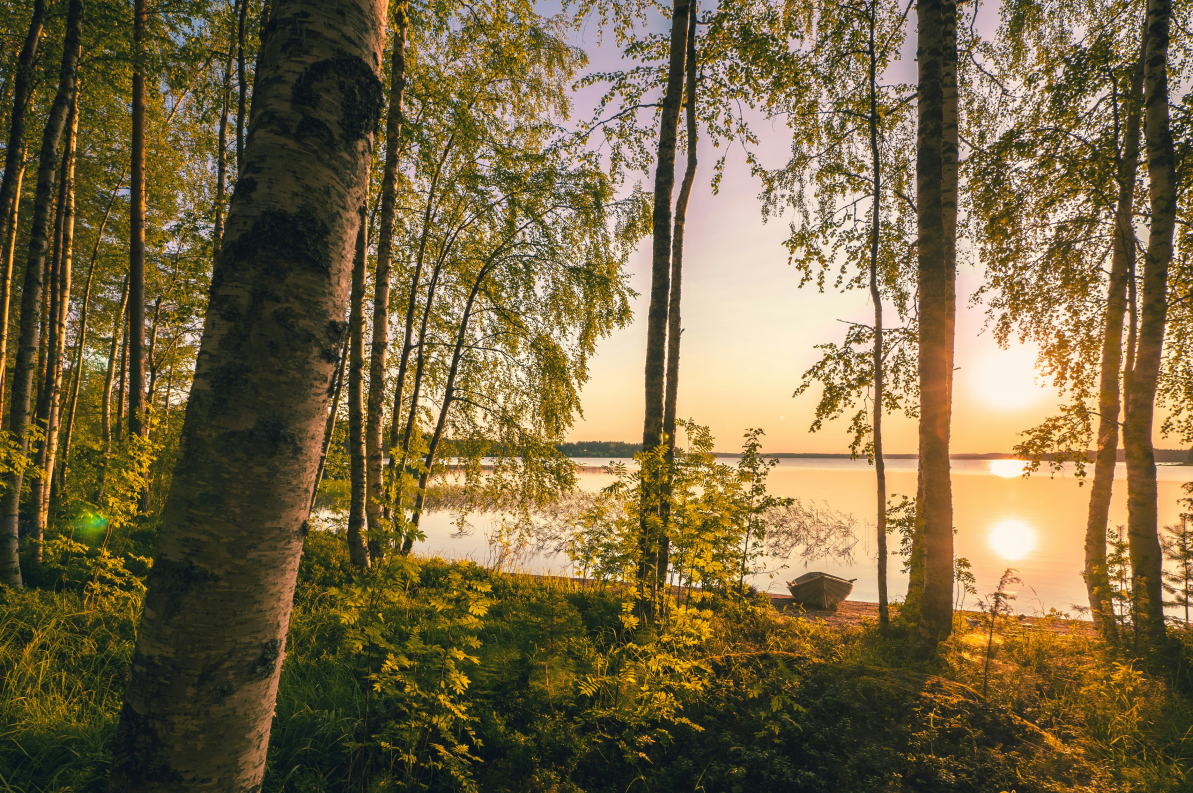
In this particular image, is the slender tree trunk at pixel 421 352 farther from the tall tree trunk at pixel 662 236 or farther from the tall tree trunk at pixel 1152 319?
the tall tree trunk at pixel 1152 319

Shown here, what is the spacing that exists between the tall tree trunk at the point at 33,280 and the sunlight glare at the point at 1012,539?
68.7 ft

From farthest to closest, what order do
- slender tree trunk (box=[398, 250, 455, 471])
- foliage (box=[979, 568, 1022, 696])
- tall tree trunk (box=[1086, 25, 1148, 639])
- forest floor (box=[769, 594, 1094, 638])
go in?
slender tree trunk (box=[398, 250, 455, 471]) < forest floor (box=[769, 594, 1094, 638]) < tall tree trunk (box=[1086, 25, 1148, 639]) < foliage (box=[979, 568, 1022, 696])

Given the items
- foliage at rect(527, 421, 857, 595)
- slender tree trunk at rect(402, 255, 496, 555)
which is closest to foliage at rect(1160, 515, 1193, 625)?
foliage at rect(527, 421, 857, 595)

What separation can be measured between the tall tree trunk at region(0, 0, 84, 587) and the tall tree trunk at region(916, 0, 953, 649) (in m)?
9.16

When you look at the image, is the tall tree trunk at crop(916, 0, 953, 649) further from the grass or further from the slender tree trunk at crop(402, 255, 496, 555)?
the slender tree trunk at crop(402, 255, 496, 555)

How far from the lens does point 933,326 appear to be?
4.96m

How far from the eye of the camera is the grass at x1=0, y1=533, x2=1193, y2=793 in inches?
92.6

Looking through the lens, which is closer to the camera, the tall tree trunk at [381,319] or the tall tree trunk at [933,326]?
the tall tree trunk at [933,326]

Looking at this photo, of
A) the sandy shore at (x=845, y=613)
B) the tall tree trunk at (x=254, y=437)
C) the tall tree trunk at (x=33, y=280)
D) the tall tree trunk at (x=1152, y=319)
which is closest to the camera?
the tall tree trunk at (x=254, y=437)

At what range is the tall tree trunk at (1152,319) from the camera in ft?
17.0

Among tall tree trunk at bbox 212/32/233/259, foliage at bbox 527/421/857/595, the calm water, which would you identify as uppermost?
tall tree trunk at bbox 212/32/233/259

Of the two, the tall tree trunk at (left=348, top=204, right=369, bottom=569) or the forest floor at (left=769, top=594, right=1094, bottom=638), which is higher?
the tall tree trunk at (left=348, top=204, right=369, bottom=569)

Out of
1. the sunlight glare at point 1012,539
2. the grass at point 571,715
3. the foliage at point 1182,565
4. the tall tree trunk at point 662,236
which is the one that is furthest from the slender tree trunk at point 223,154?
the sunlight glare at point 1012,539

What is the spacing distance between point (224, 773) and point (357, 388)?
16.5 ft
